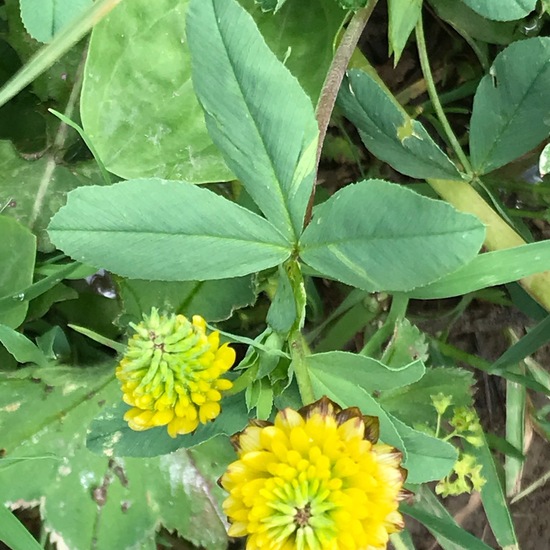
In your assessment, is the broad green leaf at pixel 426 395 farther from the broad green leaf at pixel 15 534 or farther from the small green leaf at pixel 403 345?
the broad green leaf at pixel 15 534

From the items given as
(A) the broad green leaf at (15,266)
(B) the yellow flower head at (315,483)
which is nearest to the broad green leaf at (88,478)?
(A) the broad green leaf at (15,266)

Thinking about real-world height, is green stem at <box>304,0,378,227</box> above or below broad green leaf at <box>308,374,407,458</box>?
above

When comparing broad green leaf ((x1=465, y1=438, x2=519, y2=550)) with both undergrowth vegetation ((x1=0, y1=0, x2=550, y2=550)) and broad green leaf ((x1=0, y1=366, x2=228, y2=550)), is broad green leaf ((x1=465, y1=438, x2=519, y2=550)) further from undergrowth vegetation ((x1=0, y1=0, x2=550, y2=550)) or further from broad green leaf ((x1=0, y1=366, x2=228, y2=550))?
broad green leaf ((x1=0, y1=366, x2=228, y2=550))

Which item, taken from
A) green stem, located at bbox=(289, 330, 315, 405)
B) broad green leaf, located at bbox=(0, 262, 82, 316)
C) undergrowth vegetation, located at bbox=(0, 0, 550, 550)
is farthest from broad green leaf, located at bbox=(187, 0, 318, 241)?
broad green leaf, located at bbox=(0, 262, 82, 316)

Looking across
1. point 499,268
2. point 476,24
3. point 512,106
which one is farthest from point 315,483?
point 476,24

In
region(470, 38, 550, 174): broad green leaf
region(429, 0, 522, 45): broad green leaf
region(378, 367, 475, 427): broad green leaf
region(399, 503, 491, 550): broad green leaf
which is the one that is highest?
region(429, 0, 522, 45): broad green leaf

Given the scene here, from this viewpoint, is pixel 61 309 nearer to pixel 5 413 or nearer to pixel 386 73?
pixel 5 413

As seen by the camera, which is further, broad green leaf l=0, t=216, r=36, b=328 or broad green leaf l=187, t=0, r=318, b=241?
broad green leaf l=0, t=216, r=36, b=328

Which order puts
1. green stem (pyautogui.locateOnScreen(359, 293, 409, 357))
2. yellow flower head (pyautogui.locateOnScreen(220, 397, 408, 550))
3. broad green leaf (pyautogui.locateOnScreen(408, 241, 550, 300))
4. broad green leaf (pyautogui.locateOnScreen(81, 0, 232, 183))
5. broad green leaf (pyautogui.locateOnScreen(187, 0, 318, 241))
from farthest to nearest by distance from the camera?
green stem (pyautogui.locateOnScreen(359, 293, 409, 357))
broad green leaf (pyautogui.locateOnScreen(81, 0, 232, 183))
broad green leaf (pyautogui.locateOnScreen(408, 241, 550, 300))
broad green leaf (pyautogui.locateOnScreen(187, 0, 318, 241))
yellow flower head (pyautogui.locateOnScreen(220, 397, 408, 550))

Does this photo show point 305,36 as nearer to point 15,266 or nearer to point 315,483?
point 15,266
